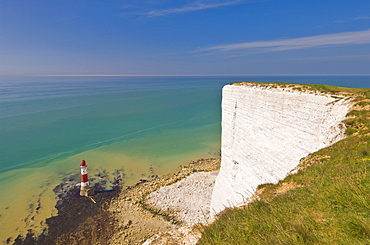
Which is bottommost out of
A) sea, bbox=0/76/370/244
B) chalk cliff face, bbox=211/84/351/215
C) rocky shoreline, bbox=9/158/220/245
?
rocky shoreline, bbox=9/158/220/245

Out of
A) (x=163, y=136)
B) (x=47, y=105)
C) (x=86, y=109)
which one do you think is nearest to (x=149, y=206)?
(x=163, y=136)

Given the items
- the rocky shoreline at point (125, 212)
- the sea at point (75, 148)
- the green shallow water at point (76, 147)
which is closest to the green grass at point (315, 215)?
the rocky shoreline at point (125, 212)

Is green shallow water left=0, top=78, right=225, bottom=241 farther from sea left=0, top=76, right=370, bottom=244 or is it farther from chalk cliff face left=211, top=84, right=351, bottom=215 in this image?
chalk cliff face left=211, top=84, right=351, bottom=215

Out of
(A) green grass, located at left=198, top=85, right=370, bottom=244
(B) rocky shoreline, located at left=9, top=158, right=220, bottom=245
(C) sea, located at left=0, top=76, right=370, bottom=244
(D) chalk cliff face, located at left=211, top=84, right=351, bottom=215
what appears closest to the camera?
(A) green grass, located at left=198, top=85, right=370, bottom=244

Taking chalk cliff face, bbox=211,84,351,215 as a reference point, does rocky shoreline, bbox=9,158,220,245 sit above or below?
below

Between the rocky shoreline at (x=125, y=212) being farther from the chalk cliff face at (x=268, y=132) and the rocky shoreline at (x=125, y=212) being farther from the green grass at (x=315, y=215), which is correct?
the green grass at (x=315, y=215)

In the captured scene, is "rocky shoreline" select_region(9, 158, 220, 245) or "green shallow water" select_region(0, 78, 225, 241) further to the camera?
"green shallow water" select_region(0, 78, 225, 241)

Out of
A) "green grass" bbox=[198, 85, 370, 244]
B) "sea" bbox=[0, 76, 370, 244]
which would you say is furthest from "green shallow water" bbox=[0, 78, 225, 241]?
"green grass" bbox=[198, 85, 370, 244]
